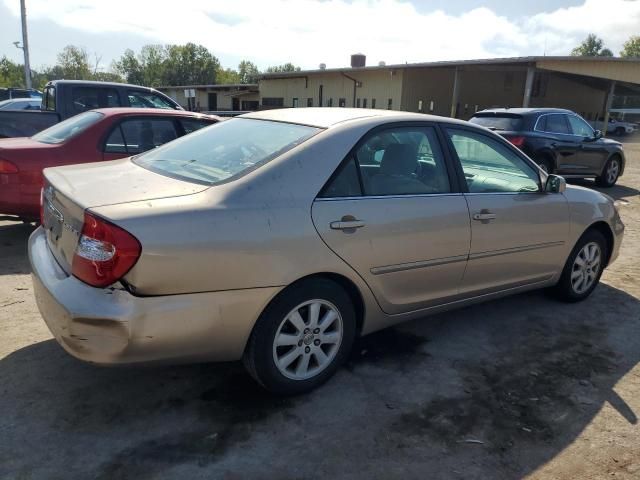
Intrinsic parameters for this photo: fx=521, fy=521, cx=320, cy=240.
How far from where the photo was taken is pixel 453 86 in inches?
1185

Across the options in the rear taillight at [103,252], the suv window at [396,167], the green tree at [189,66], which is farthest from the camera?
the green tree at [189,66]

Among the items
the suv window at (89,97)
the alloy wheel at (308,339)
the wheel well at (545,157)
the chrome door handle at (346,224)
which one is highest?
the suv window at (89,97)

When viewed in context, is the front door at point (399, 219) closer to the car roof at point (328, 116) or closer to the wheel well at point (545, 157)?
the car roof at point (328, 116)

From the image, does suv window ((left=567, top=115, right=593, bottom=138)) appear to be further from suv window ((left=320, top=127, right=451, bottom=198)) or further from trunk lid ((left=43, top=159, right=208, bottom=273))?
trunk lid ((left=43, top=159, right=208, bottom=273))

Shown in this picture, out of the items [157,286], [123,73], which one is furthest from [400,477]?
[123,73]

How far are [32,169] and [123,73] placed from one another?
4071 inches

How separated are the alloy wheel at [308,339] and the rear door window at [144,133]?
3.79 meters

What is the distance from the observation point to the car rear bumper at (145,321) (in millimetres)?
2357

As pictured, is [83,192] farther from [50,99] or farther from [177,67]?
[177,67]

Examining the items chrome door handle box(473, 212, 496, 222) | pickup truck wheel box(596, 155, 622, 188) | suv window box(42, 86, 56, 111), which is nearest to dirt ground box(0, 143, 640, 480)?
chrome door handle box(473, 212, 496, 222)

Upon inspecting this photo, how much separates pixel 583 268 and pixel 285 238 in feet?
10.2

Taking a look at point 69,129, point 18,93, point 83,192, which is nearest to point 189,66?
point 18,93

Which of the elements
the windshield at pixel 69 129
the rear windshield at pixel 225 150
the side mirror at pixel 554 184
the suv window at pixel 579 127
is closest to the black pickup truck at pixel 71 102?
the windshield at pixel 69 129

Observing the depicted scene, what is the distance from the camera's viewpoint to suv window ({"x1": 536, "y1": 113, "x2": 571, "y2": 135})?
32.6 ft
